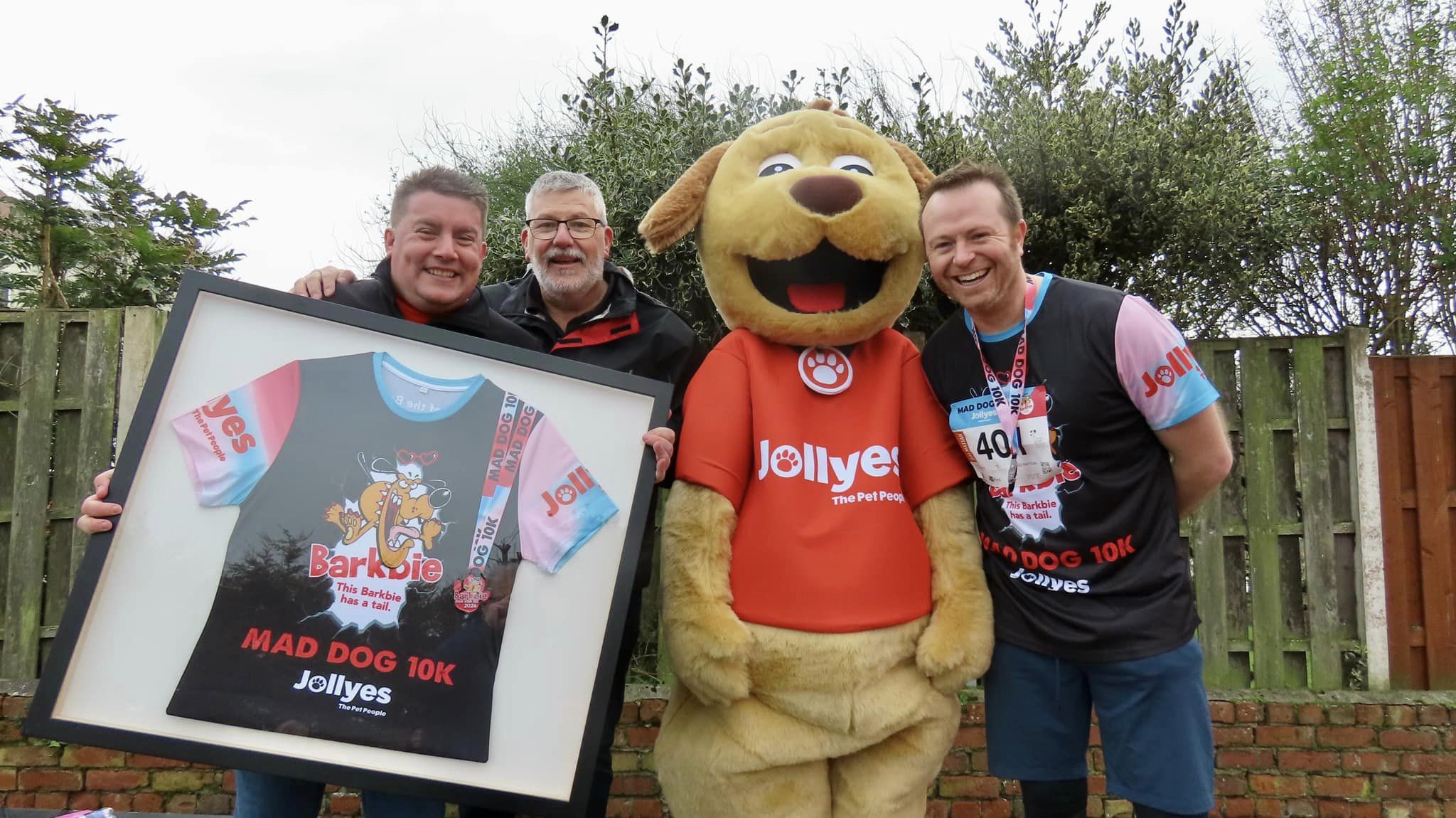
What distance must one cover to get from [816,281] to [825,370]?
11.5 inches

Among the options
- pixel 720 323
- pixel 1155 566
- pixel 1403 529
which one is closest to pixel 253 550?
pixel 1155 566

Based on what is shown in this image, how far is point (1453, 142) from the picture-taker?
5637 mm

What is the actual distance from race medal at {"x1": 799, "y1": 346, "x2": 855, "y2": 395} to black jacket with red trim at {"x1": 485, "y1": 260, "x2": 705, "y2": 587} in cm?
56

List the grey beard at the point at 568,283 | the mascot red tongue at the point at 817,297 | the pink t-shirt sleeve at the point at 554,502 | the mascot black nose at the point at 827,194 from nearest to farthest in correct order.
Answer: the pink t-shirt sleeve at the point at 554,502 < the mascot black nose at the point at 827,194 < the mascot red tongue at the point at 817,297 < the grey beard at the point at 568,283

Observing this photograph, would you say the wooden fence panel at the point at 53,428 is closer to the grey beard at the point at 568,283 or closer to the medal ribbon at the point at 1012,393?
the grey beard at the point at 568,283

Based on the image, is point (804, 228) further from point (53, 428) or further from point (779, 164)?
point (53, 428)

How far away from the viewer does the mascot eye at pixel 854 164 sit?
105 inches

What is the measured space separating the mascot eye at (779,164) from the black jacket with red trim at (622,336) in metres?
0.68

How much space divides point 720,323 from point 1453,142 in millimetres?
5257

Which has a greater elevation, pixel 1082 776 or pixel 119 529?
pixel 119 529

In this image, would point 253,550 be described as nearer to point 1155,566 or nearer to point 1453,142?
point 1155,566

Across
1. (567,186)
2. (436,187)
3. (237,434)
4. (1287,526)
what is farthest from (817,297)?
(1287,526)

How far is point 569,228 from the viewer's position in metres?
2.98

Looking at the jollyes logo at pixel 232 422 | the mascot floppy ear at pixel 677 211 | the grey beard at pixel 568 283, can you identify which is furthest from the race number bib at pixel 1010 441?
the jollyes logo at pixel 232 422
